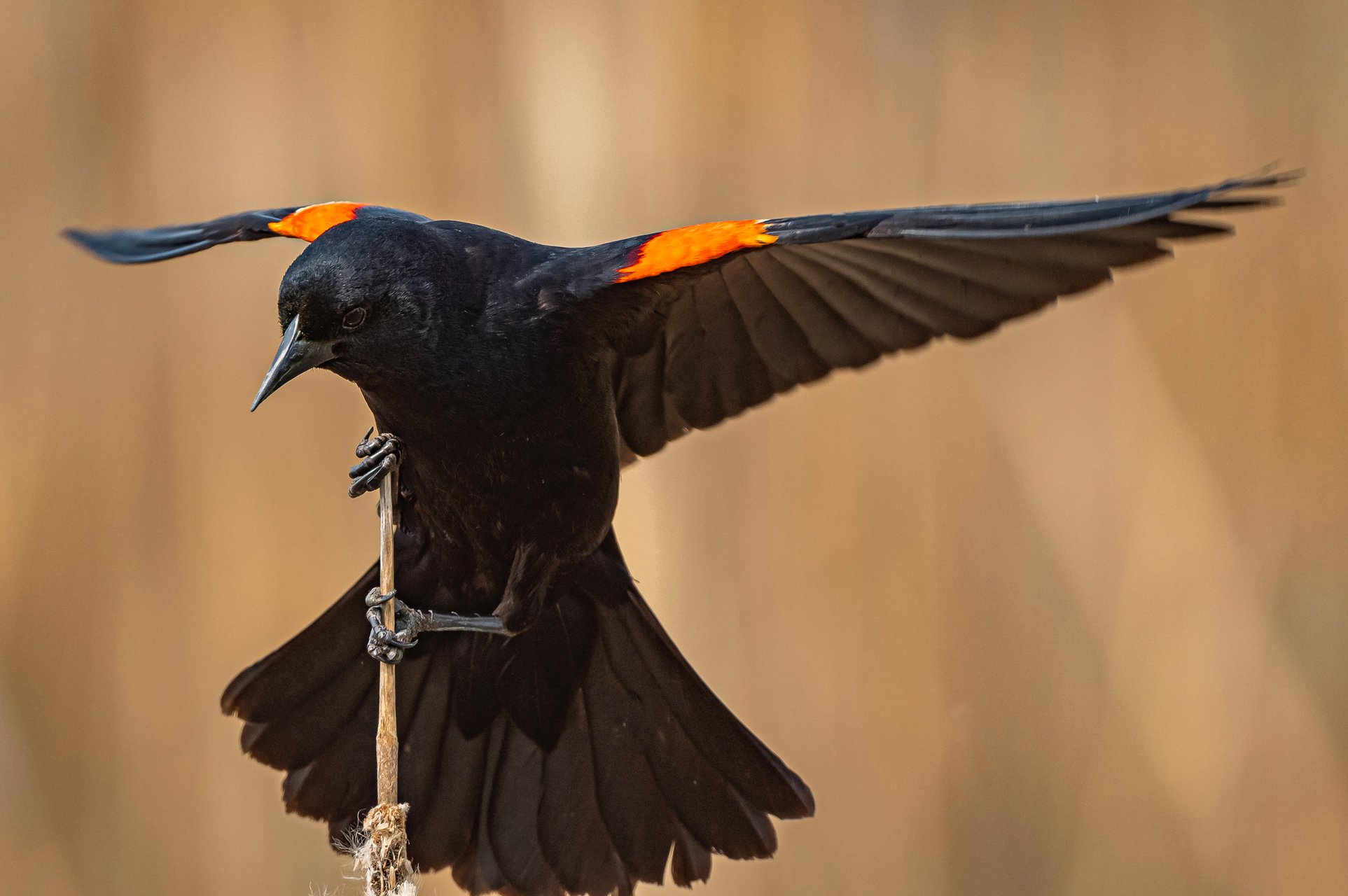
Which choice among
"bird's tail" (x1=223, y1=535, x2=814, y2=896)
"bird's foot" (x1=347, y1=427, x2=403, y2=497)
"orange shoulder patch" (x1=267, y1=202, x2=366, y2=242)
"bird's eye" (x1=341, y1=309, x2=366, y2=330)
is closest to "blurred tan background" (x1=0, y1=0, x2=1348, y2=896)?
"bird's tail" (x1=223, y1=535, x2=814, y2=896)

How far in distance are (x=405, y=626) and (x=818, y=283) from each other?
71cm

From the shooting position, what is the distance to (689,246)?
132 cm

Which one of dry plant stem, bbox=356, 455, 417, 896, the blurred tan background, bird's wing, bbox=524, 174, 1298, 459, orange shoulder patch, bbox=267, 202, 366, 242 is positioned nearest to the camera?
bird's wing, bbox=524, 174, 1298, 459

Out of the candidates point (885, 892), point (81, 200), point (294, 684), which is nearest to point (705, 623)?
point (885, 892)

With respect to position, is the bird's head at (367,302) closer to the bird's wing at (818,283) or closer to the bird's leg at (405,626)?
the bird's wing at (818,283)

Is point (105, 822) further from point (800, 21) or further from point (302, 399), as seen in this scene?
point (800, 21)

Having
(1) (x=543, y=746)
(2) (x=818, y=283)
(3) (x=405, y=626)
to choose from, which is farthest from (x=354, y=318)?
(1) (x=543, y=746)

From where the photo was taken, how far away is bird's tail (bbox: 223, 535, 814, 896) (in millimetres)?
1668

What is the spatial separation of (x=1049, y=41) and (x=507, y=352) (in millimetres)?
1347

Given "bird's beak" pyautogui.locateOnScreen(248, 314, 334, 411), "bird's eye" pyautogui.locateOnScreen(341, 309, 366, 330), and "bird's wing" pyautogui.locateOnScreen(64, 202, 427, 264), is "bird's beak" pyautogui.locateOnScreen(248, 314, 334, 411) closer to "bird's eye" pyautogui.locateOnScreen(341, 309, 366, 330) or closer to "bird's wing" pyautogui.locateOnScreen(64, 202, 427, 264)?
"bird's eye" pyautogui.locateOnScreen(341, 309, 366, 330)

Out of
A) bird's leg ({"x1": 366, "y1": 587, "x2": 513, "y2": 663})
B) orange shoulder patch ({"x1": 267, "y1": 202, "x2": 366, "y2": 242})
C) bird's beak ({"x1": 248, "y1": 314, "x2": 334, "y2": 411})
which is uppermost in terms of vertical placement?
orange shoulder patch ({"x1": 267, "y1": 202, "x2": 366, "y2": 242})

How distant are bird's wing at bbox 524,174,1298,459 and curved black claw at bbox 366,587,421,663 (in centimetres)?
38

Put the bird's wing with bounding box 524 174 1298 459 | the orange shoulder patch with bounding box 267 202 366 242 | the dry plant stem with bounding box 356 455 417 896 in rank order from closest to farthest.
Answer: the bird's wing with bounding box 524 174 1298 459 → the dry plant stem with bounding box 356 455 417 896 → the orange shoulder patch with bounding box 267 202 366 242

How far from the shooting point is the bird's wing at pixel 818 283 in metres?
1.12
